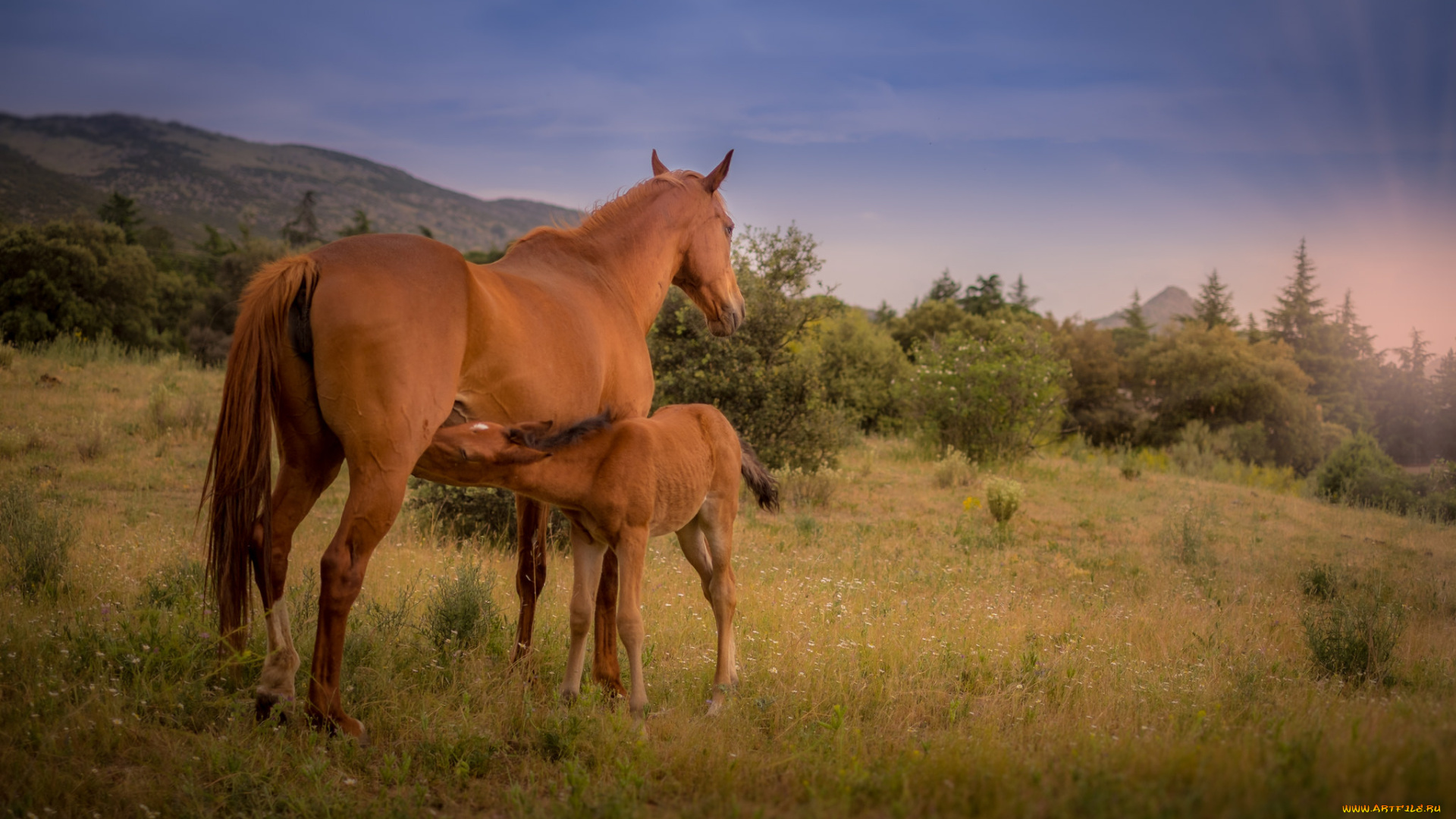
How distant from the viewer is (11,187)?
36.3m

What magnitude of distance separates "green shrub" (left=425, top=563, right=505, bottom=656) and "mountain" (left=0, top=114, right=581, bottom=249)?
37264 millimetres

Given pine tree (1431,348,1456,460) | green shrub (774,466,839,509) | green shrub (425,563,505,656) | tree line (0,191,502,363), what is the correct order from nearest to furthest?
green shrub (425,563,505,656) < green shrub (774,466,839,509) < pine tree (1431,348,1456,460) < tree line (0,191,502,363)

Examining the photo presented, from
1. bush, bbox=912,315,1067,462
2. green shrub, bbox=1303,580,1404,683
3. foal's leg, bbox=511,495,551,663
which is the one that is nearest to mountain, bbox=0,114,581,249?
bush, bbox=912,315,1067,462

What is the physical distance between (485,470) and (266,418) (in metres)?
1.12

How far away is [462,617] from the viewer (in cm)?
502

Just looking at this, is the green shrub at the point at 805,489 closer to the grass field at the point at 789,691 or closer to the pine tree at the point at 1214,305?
the grass field at the point at 789,691

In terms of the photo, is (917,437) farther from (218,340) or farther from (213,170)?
(213,170)

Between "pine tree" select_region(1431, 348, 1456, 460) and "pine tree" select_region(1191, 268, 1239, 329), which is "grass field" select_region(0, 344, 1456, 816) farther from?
"pine tree" select_region(1191, 268, 1239, 329)

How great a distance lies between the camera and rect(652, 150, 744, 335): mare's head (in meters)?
5.39

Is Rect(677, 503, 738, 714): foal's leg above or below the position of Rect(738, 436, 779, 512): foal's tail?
below

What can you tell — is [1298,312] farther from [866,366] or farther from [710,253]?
[710,253]

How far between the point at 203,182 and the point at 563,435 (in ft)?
290

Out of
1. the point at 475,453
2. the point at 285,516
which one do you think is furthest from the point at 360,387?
the point at 285,516

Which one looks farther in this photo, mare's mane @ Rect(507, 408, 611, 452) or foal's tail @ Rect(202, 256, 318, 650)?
foal's tail @ Rect(202, 256, 318, 650)
